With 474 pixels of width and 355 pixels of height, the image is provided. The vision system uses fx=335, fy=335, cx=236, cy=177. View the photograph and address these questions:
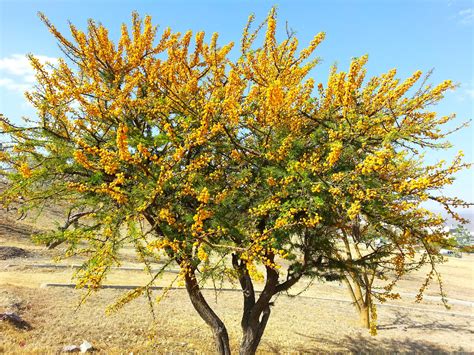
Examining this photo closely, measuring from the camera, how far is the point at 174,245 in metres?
4.67

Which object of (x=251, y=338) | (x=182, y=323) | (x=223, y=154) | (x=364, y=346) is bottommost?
(x=364, y=346)

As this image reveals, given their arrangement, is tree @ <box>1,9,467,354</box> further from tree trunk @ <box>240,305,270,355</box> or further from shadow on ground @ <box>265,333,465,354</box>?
shadow on ground @ <box>265,333,465,354</box>

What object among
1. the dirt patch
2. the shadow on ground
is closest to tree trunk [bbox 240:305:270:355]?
the shadow on ground

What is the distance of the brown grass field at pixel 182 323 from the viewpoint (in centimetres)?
927

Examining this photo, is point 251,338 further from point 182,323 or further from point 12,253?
point 12,253

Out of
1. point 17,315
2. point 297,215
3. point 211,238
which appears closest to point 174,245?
point 211,238

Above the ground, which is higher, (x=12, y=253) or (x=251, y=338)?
(x=12, y=253)

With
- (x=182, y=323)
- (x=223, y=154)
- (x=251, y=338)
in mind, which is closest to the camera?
(x=223, y=154)

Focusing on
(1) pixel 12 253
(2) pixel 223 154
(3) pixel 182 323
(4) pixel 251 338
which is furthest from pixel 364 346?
(1) pixel 12 253

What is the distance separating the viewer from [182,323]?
11.5m

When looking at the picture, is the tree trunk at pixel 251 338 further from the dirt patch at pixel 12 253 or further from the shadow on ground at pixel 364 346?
the dirt patch at pixel 12 253

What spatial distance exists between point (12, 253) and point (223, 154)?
19882 mm

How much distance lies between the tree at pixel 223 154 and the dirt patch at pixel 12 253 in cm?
1680

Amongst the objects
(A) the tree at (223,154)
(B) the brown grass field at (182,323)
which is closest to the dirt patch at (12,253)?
(B) the brown grass field at (182,323)
